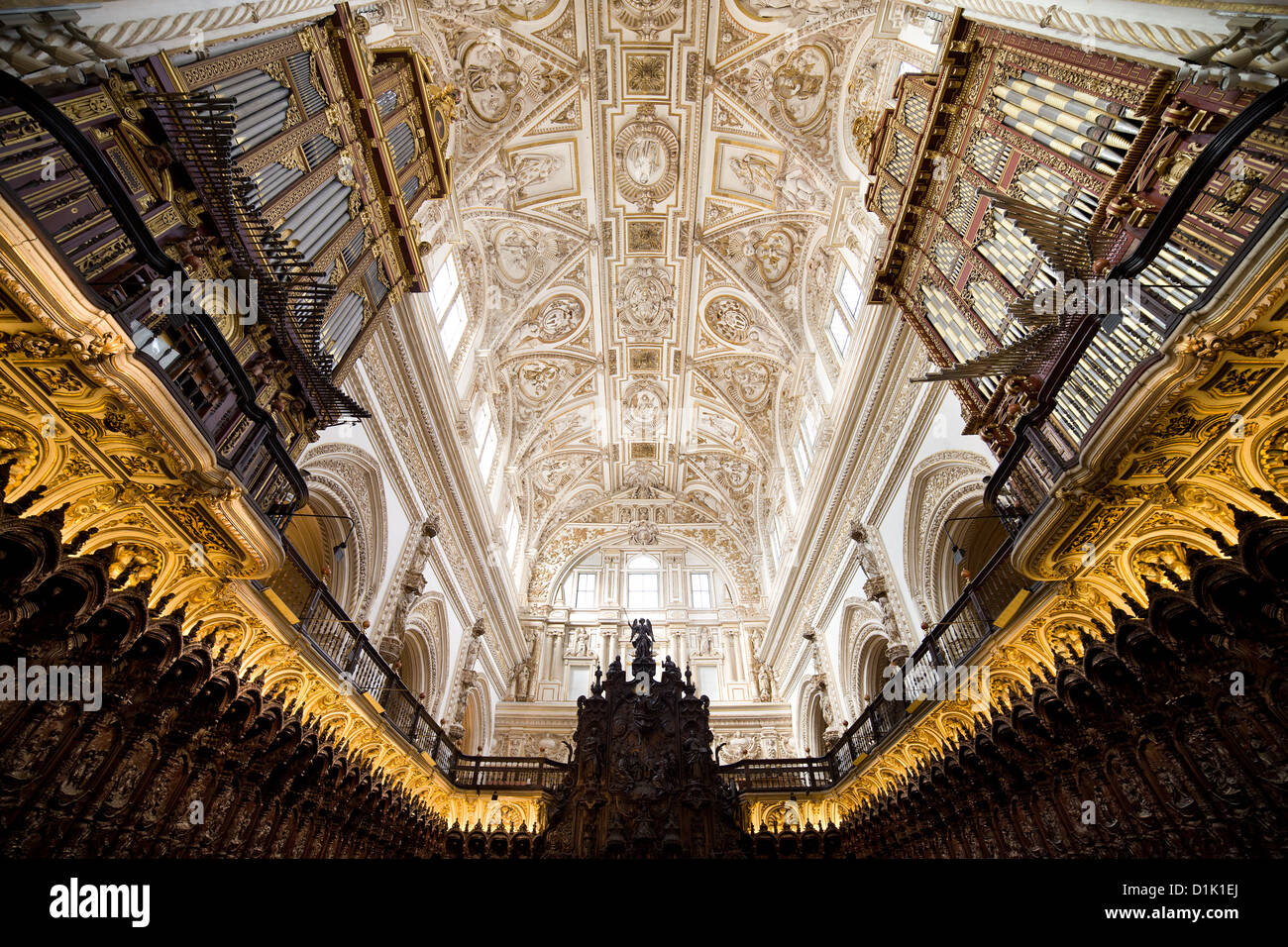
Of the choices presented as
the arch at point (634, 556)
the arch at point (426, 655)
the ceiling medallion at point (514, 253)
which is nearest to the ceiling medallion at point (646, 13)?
the ceiling medallion at point (514, 253)

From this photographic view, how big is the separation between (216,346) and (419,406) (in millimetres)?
7173

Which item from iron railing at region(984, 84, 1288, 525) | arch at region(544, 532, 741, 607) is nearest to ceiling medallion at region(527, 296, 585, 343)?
arch at region(544, 532, 741, 607)

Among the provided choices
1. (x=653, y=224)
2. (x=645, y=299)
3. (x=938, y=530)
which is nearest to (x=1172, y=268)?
(x=938, y=530)

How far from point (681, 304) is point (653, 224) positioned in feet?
8.89

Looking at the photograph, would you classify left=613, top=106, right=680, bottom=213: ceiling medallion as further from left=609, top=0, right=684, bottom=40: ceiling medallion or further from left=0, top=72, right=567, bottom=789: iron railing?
left=0, top=72, right=567, bottom=789: iron railing

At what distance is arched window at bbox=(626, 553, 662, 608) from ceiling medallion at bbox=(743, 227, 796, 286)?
13.1 meters

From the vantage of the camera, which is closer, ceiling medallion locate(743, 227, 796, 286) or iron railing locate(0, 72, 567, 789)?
iron railing locate(0, 72, 567, 789)

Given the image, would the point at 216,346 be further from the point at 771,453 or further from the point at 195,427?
the point at 771,453

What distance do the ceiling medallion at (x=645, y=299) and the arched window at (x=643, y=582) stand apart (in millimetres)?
10188

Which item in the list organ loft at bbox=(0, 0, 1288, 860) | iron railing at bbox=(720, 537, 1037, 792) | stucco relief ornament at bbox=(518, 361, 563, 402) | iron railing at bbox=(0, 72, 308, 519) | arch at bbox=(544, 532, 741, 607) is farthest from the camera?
arch at bbox=(544, 532, 741, 607)

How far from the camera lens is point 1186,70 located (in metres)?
5.14

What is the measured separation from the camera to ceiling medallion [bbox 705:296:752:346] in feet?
62.2

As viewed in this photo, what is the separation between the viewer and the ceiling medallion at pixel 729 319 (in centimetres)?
1897
